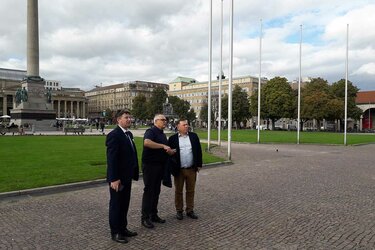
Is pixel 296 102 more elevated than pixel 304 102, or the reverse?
pixel 296 102

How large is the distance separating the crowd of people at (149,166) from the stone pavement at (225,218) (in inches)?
13.5

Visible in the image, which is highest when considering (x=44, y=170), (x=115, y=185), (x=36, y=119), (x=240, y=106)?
(x=240, y=106)

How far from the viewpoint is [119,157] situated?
6402 mm

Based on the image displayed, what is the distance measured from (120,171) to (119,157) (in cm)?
24

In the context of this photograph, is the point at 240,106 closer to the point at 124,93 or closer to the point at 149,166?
the point at 149,166

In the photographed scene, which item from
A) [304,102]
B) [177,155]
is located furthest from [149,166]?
[304,102]

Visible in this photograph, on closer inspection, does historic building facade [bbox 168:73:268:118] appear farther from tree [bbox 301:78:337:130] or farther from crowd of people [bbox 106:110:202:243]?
crowd of people [bbox 106:110:202:243]

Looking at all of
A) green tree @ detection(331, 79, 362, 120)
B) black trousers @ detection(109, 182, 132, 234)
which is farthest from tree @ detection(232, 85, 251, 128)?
black trousers @ detection(109, 182, 132, 234)

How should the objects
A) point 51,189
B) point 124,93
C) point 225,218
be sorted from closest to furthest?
1. point 225,218
2. point 51,189
3. point 124,93

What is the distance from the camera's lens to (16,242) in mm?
6250

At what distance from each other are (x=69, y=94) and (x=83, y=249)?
6586 inches

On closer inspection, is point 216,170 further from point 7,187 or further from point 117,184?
point 117,184

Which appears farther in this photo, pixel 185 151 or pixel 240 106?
pixel 240 106

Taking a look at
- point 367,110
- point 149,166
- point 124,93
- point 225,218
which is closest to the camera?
point 149,166
